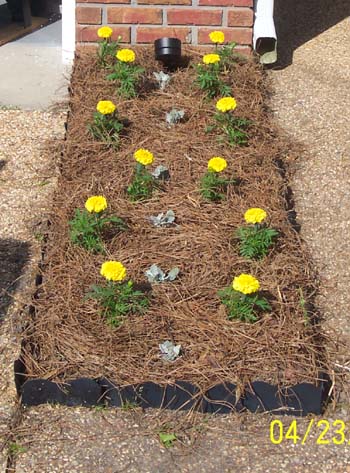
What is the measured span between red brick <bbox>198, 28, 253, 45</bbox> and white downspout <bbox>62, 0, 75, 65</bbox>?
880mm

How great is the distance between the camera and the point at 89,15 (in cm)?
521

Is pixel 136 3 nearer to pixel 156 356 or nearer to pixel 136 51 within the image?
pixel 136 51

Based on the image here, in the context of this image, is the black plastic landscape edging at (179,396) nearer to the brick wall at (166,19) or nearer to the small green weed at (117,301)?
the small green weed at (117,301)

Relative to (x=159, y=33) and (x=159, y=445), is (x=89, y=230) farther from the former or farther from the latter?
(x=159, y=33)

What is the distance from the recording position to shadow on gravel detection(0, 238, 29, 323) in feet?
11.4

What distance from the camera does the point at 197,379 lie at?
117 inches

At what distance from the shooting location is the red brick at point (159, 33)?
5.24 metres

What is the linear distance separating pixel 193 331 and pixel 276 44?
9.57 ft

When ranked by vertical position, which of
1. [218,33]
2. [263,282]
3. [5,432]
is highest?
[218,33]

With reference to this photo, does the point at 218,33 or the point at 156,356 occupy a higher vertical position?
the point at 218,33

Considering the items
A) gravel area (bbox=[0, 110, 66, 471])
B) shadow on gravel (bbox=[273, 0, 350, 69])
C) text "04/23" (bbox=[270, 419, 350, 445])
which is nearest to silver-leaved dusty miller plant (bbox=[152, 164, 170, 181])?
gravel area (bbox=[0, 110, 66, 471])

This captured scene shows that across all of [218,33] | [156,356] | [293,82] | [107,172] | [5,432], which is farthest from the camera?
[293,82]

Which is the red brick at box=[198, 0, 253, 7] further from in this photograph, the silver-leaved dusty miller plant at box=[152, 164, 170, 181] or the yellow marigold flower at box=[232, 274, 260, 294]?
the yellow marigold flower at box=[232, 274, 260, 294]

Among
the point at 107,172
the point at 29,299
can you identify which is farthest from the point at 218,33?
the point at 29,299
